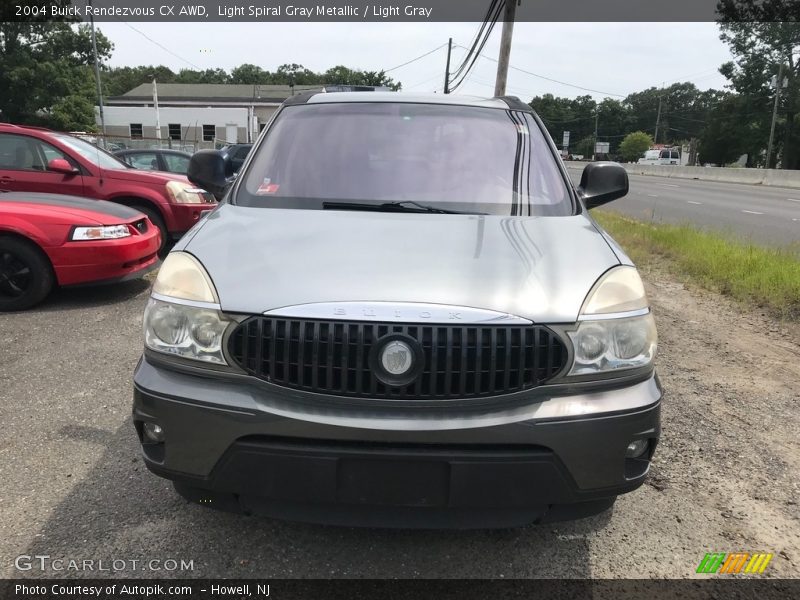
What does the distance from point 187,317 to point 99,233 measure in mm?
4027

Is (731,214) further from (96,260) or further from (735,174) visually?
(735,174)

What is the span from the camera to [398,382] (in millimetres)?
1903

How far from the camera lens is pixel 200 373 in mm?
2023

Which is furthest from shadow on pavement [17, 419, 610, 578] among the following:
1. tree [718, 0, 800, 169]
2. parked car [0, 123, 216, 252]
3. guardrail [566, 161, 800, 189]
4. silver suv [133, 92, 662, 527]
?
tree [718, 0, 800, 169]

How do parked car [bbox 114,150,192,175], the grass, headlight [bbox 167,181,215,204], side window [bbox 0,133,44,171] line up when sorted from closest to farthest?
the grass < side window [bbox 0,133,44,171] < headlight [bbox 167,181,215,204] < parked car [bbox 114,150,192,175]

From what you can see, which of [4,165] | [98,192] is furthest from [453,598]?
[4,165]

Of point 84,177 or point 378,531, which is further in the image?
point 84,177

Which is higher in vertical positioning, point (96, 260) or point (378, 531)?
point (96, 260)

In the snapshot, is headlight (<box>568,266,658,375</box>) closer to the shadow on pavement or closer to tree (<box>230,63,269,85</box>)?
the shadow on pavement

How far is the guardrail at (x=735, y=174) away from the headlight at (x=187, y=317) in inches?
955

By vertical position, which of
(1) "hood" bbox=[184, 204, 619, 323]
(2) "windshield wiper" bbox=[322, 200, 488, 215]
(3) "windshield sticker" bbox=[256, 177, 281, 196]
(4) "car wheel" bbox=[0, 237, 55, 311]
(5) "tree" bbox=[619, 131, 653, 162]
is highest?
(5) "tree" bbox=[619, 131, 653, 162]

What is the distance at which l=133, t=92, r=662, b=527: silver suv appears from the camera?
74.3 inches

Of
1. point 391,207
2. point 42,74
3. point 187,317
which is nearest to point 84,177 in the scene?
point 391,207

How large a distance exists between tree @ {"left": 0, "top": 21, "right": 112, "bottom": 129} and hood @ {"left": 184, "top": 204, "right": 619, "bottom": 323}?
5056 cm
